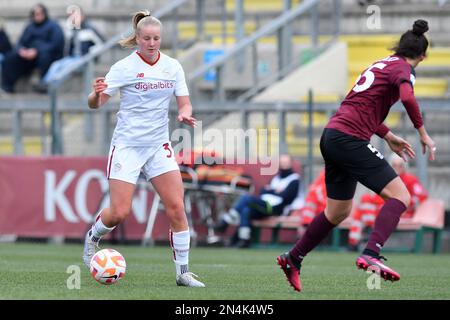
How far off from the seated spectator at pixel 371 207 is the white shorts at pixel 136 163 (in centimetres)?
715

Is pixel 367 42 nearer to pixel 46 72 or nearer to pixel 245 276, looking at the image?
pixel 46 72

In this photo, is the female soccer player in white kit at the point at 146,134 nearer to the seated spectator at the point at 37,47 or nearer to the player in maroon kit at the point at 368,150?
the player in maroon kit at the point at 368,150

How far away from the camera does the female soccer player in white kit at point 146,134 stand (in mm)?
9656

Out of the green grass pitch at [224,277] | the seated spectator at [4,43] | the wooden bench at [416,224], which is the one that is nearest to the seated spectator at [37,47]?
the seated spectator at [4,43]

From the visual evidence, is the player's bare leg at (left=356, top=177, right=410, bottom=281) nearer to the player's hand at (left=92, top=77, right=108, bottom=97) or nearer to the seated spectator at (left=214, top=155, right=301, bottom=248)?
the player's hand at (left=92, top=77, right=108, bottom=97)

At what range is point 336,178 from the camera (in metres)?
9.36

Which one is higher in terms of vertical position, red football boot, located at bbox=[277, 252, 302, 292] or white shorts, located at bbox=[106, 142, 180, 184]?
white shorts, located at bbox=[106, 142, 180, 184]

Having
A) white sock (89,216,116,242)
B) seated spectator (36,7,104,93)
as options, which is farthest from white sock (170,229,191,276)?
seated spectator (36,7,104,93)

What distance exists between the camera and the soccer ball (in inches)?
374

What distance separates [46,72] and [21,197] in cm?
417

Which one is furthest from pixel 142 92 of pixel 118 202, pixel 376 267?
pixel 376 267

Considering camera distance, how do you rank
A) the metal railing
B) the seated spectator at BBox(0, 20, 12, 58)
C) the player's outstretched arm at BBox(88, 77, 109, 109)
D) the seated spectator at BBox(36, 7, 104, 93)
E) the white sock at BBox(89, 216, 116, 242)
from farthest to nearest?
the seated spectator at BBox(0, 20, 12, 58), the seated spectator at BBox(36, 7, 104, 93), the metal railing, the white sock at BBox(89, 216, 116, 242), the player's outstretched arm at BBox(88, 77, 109, 109)

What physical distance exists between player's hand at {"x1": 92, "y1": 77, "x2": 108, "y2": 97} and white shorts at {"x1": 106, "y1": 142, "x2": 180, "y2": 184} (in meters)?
0.52
